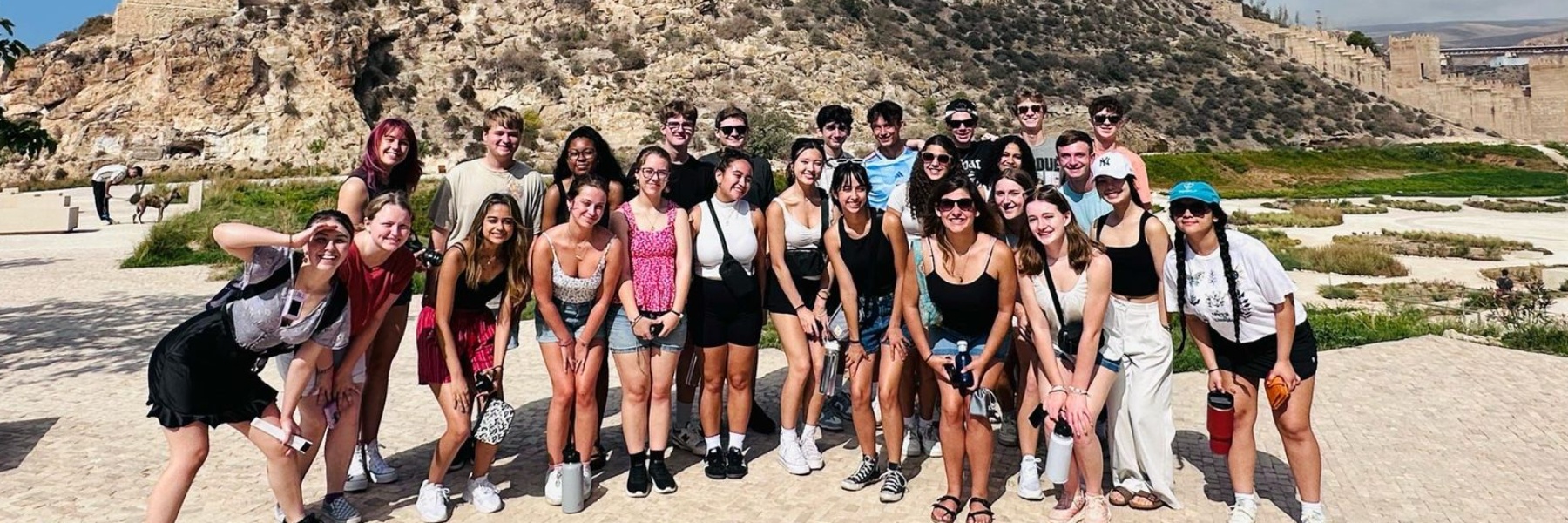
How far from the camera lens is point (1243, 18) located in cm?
7038

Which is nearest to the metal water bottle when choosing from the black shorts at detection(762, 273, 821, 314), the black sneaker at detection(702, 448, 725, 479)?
the black sneaker at detection(702, 448, 725, 479)

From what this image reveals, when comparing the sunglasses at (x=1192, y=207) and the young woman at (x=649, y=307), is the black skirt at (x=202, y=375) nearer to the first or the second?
the young woman at (x=649, y=307)

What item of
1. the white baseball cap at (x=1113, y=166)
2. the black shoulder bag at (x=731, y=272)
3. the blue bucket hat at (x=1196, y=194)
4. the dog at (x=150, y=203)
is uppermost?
the dog at (x=150, y=203)

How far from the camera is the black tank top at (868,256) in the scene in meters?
4.48

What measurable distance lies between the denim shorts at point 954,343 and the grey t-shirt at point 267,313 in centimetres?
267

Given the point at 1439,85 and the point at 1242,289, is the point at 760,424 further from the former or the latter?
the point at 1439,85

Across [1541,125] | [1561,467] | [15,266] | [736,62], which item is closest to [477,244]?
[1561,467]

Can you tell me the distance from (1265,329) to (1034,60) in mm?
51460

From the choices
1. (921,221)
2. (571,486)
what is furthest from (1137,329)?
(571,486)

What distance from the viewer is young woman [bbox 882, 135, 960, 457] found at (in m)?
4.47

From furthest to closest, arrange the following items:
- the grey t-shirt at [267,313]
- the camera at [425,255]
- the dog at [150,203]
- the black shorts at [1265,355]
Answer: the dog at [150,203], the camera at [425,255], the black shorts at [1265,355], the grey t-shirt at [267,313]

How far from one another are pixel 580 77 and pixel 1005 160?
36662 millimetres

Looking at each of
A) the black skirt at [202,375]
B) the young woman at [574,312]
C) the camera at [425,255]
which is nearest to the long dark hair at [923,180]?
the young woman at [574,312]

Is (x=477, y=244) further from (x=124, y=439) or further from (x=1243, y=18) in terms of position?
(x=1243, y=18)
